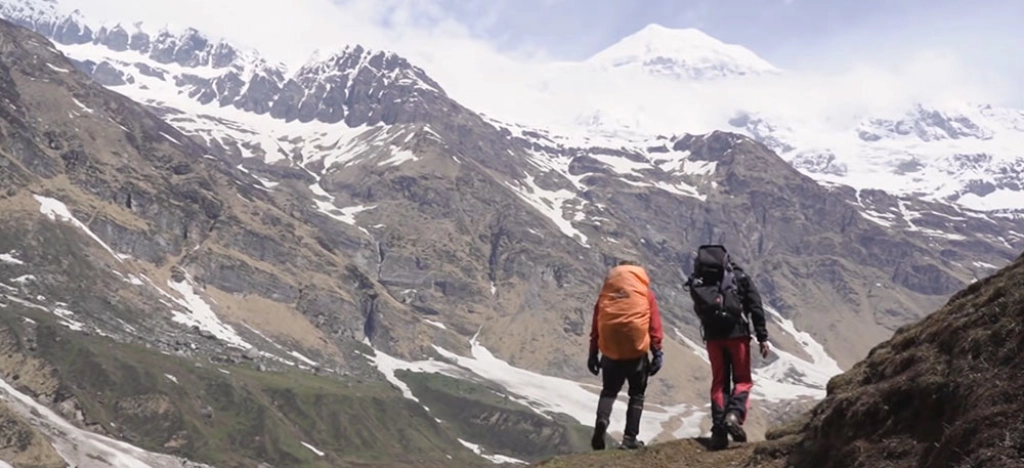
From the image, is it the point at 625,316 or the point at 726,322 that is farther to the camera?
the point at 625,316

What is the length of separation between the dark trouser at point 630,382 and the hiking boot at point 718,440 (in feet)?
4.79

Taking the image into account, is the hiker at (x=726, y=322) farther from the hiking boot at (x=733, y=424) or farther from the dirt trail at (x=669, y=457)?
the dirt trail at (x=669, y=457)

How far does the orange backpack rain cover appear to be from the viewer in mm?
18344

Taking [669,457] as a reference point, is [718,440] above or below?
above

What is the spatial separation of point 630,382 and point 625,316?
181cm

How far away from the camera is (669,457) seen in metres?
18.8

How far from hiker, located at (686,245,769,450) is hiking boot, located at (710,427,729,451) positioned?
393 millimetres

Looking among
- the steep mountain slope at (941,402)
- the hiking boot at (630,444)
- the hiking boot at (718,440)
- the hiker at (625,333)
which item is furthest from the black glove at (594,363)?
the steep mountain slope at (941,402)

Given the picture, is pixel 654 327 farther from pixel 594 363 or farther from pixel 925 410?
pixel 925 410

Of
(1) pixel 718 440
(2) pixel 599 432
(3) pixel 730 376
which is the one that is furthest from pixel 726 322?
(2) pixel 599 432

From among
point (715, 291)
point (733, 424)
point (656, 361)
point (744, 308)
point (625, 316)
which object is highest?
point (715, 291)

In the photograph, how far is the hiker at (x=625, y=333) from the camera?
18.4 meters

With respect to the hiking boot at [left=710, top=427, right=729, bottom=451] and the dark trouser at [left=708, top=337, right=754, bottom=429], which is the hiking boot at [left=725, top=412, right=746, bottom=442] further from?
the hiking boot at [left=710, top=427, right=729, bottom=451]

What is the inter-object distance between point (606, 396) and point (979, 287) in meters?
7.53
